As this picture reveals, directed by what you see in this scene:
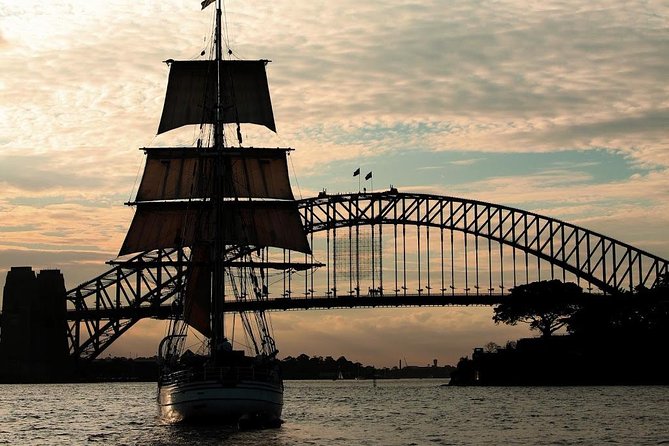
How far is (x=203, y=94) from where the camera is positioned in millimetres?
78750

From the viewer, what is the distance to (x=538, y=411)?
2712 inches

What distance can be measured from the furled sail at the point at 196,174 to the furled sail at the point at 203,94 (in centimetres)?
204

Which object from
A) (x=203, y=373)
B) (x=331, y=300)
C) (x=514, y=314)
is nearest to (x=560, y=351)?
(x=514, y=314)

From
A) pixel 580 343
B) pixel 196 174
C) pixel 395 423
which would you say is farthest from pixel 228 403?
pixel 580 343

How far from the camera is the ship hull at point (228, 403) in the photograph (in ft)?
174

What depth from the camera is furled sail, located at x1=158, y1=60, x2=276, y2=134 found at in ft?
257

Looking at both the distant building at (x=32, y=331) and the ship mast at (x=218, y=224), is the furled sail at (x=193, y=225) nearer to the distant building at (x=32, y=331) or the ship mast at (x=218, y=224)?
the ship mast at (x=218, y=224)

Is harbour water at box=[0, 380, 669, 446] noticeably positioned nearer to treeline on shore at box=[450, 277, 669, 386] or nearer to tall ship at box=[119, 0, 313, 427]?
tall ship at box=[119, 0, 313, 427]

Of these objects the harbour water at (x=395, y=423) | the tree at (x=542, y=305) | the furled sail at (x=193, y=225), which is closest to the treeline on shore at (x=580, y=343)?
the tree at (x=542, y=305)

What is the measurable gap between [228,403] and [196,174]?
26.8 m

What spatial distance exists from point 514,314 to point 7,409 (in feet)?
196

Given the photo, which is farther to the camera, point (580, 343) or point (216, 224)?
point (580, 343)

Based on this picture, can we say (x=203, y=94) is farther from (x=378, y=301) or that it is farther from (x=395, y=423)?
(x=378, y=301)

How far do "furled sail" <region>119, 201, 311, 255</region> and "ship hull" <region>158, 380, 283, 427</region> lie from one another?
20621 mm
